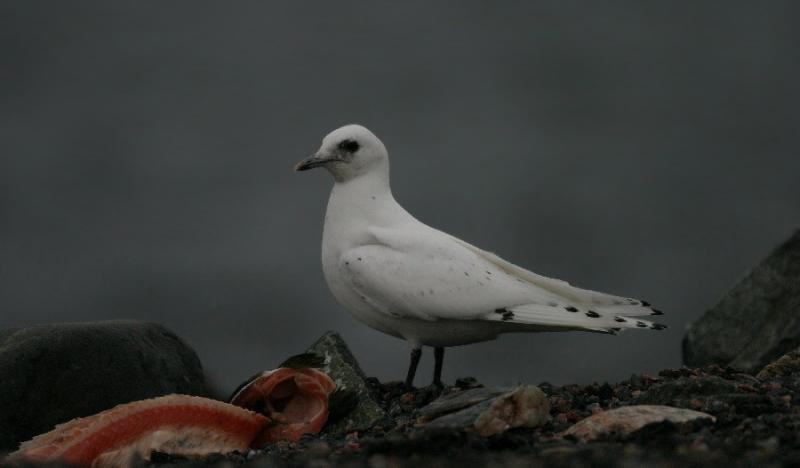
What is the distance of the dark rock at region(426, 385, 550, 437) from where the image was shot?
270 inches

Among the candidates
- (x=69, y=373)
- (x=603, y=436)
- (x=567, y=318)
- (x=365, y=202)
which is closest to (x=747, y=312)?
(x=567, y=318)

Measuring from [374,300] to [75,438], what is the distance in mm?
2888

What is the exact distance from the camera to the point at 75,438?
758 centimetres

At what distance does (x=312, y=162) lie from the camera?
10312mm

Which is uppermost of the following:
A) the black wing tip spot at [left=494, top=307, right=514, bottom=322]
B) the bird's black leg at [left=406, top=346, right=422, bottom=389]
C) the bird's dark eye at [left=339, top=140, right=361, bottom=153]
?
the bird's dark eye at [left=339, top=140, right=361, bottom=153]

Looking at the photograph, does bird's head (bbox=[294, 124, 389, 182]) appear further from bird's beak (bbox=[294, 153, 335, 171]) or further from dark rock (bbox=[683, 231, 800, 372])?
dark rock (bbox=[683, 231, 800, 372])

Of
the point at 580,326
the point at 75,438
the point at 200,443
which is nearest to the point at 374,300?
the point at 580,326

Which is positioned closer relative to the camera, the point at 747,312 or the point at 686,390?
the point at 686,390

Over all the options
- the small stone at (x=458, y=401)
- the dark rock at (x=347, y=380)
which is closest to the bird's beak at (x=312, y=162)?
the dark rock at (x=347, y=380)

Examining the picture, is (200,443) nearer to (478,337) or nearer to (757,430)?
(478,337)

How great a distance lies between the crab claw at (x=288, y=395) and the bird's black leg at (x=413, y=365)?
4.06 feet

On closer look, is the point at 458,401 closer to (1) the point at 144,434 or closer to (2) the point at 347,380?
(2) the point at 347,380

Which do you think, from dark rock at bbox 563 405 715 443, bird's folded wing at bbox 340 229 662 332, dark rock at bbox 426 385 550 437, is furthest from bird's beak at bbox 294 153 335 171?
dark rock at bbox 563 405 715 443

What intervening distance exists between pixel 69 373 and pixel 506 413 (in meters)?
3.30
